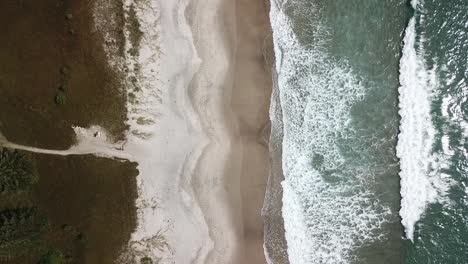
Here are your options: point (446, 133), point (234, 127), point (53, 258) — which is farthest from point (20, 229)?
point (446, 133)

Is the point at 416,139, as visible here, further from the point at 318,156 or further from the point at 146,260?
the point at 146,260

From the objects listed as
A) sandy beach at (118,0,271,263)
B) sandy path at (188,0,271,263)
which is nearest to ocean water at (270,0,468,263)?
sandy path at (188,0,271,263)

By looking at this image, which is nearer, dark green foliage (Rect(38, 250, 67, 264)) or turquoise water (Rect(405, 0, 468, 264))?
dark green foliage (Rect(38, 250, 67, 264))

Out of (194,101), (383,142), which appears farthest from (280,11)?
(383,142)

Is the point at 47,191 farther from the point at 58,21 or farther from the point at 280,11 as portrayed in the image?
the point at 280,11

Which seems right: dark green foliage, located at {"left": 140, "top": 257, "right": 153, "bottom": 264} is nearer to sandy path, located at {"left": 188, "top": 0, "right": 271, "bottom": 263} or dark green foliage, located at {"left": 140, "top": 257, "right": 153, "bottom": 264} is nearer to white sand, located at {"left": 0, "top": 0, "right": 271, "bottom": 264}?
white sand, located at {"left": 0, "top": 0, "right": 271, "bottom": 264}

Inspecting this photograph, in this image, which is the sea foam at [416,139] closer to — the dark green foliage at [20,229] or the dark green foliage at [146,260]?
the dark green foliage at [146,260]

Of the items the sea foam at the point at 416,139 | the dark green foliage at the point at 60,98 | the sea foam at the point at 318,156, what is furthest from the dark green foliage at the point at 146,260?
the sea foam at the point at 416,139
